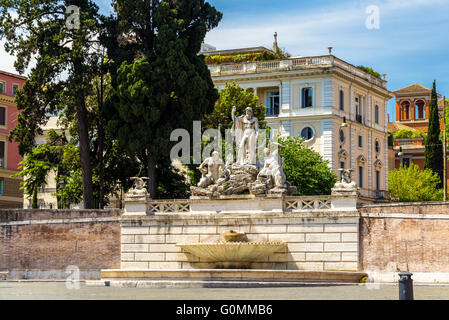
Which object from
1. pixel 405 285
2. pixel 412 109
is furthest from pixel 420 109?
pixel 405 285

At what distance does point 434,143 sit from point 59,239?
1569 inches

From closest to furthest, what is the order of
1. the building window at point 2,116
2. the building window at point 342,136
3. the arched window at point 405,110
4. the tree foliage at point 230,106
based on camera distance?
the tree foliage at point 230,106
the building window at point 2,116
the building window at point 342,136
the arched window at point 405,110

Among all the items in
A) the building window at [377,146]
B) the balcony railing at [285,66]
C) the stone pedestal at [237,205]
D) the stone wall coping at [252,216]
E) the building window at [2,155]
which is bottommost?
the stone wall coping at [252,216]

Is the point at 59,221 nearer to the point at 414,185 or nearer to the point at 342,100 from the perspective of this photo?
the point at 342,100

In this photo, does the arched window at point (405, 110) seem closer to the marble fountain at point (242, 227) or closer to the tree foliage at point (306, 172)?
the tree foliage at point (306, 172)

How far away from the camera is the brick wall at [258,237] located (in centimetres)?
3631

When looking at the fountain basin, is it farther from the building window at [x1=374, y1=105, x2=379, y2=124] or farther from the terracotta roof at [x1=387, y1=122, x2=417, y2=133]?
the terracotta roof at [x1=387, y1=122, x2=417, y2=133]

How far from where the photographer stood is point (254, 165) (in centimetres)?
3856

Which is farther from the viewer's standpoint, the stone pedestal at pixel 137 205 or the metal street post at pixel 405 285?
the stone pedestal at pixel 137 205

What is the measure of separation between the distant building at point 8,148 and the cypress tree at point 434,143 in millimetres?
31728

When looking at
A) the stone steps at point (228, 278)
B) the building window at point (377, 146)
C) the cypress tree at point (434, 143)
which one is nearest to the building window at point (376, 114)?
the building window at point (377, 146)

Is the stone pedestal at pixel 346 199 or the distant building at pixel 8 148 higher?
the distant building at pixel 8 148

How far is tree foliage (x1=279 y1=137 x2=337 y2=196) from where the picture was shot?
2165 inches
